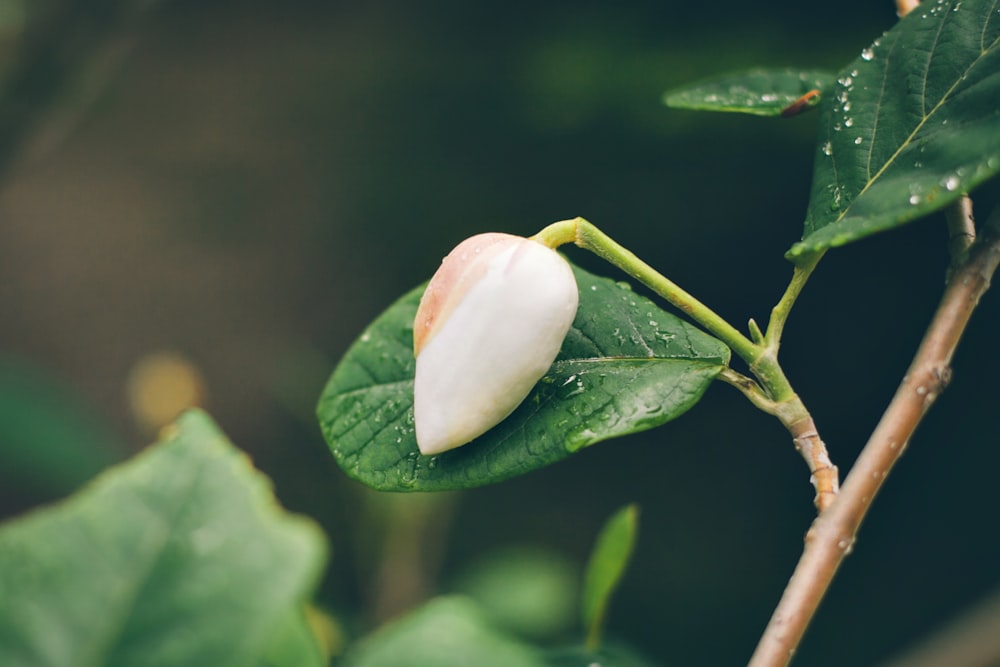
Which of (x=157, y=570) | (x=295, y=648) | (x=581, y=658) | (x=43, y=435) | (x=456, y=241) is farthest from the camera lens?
(x=456, y=241)

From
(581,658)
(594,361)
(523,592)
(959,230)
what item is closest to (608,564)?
(581,658)

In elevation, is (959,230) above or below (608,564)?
above

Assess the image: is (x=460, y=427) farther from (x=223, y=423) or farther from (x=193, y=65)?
(x=193, y=65)

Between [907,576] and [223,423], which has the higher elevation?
[223,423]

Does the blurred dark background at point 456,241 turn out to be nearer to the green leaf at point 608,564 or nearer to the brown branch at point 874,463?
the green leaf at point 608,564

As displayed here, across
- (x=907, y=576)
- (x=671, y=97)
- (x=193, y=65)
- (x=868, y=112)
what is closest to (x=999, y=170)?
(x=868, y=112)

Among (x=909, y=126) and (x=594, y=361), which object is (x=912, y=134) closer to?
(x=909, y=126)
